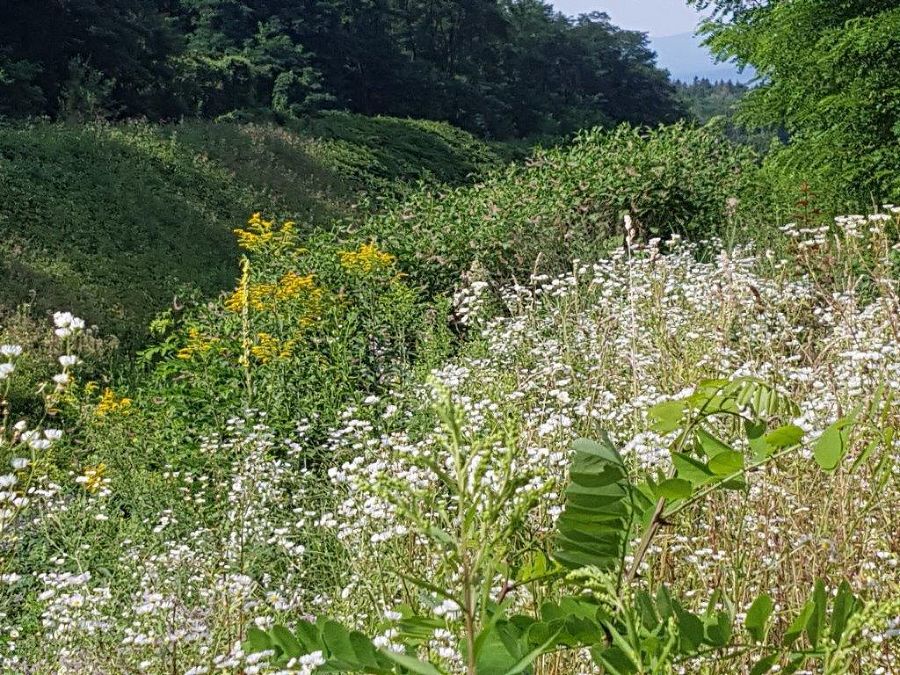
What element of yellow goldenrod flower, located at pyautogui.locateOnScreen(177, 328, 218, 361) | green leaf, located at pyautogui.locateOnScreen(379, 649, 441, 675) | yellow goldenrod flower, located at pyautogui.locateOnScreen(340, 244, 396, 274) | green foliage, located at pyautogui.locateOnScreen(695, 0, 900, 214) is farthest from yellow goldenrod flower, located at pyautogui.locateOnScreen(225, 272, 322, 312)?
green leaf, located at pyautogui.locateOnScreen(379, 649, 441, 675)

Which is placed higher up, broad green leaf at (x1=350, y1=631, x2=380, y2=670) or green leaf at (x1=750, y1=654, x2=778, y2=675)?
green leaf at (x1=750, y1=654, x2=778, y2=675)

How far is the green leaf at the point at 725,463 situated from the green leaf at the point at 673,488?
0.10 feet

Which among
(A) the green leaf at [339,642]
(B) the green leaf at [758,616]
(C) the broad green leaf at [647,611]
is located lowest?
(A) the green leaf at [339,642]

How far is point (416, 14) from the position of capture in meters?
43.7

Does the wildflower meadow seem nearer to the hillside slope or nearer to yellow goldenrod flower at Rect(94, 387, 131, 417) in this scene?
yellow goldenrod flower at Rect(94, 387, 131, 417)

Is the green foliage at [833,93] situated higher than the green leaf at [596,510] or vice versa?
the green foliage at [833,93]

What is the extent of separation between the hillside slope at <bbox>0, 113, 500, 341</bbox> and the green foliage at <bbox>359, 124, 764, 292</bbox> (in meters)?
2.33

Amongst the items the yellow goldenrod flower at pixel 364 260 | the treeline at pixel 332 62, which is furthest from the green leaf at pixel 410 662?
the treeline at pixel 332 62

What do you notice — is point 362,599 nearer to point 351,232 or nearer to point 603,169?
point 351,232

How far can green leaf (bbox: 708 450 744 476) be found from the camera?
2.90 feet

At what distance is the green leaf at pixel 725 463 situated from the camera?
0.88m

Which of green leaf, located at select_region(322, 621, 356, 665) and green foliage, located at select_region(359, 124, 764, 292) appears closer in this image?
green leaf, located at select_region(322, 621, 356, 665)

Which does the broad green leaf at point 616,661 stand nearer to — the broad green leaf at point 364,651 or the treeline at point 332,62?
the broad green leaf at point 364,651

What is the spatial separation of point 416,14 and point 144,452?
136ft
